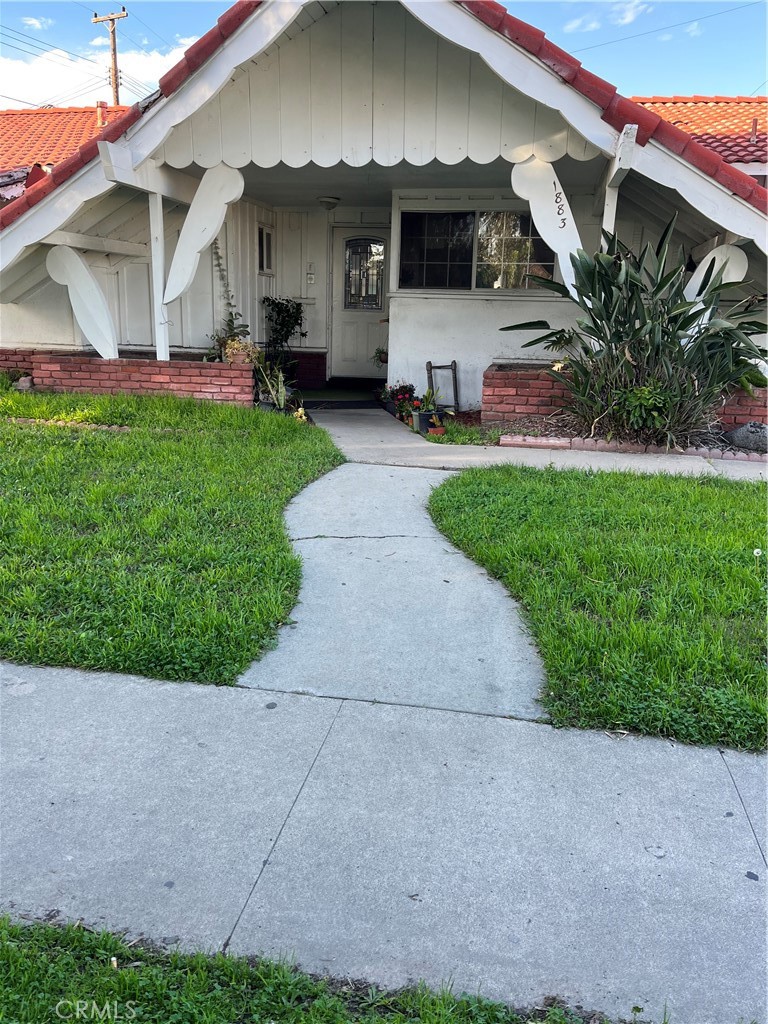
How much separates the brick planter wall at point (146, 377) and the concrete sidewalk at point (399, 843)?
5.75 meters

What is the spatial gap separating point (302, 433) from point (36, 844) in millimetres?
5691

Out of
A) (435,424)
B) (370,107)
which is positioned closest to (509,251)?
(370,107)

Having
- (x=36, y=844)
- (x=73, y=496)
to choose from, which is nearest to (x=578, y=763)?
(x=36, y=844)

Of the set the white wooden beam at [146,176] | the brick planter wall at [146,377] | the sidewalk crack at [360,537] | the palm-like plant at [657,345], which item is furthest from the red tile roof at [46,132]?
the sidewalk crack at [360,537]

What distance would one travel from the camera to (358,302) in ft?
40.5

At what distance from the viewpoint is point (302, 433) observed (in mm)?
7672

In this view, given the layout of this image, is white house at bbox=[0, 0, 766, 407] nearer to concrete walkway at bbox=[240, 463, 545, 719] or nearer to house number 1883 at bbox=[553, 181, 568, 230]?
house number 1883 at bbox=[553, 181, 568, 230]

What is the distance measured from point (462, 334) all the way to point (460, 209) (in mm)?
1581

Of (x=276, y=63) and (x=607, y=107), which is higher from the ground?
(x=276, y=63)

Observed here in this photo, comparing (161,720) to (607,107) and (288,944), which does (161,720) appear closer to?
(288,944)

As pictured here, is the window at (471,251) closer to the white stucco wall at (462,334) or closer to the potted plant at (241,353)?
the white stucco wall at (462,334)

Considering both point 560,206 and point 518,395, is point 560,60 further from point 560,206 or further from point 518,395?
point 518,395

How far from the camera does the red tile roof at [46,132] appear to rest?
12.5m

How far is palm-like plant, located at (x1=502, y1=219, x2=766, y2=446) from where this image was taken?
704cm
